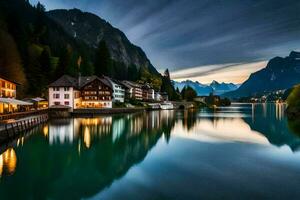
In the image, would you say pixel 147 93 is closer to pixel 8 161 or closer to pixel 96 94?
pixel 96 94

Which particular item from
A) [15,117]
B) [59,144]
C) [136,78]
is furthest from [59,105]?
[136,78]

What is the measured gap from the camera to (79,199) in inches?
554

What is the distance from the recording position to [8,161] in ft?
72.2

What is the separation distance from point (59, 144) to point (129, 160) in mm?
11542

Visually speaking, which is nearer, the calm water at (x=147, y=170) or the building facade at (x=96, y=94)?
the calm water at (x=147, y=170)

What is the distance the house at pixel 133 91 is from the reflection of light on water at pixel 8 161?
91.6m

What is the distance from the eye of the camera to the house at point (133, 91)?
11939cm

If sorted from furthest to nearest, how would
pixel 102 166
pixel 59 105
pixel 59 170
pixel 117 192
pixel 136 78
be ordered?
pixel 136 78 < pixel 59 105 < pixel 102 166 < pixel 59 170 < pixel 117 192

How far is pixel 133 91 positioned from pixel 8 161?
104126mm

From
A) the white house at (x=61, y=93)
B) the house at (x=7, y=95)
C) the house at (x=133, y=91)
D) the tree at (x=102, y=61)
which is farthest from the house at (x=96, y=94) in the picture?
the house at (x=7, y=95)

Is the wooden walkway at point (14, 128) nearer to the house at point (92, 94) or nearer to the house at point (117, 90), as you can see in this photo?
the house at point (92, 94)

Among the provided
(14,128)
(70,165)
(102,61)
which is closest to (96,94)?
(102,61)

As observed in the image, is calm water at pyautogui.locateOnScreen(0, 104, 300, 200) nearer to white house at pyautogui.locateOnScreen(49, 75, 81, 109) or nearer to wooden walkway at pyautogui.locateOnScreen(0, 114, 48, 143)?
wooden walkway at pyautogui.locateOnScreen(0, 114, 48, 143)

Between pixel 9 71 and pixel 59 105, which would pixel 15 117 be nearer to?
pixel 9 71
